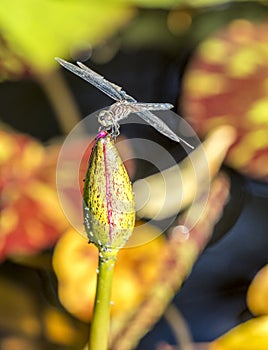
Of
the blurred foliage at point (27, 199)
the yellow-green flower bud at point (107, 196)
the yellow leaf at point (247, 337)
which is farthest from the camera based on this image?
the blurred foliage at point (27, 199)

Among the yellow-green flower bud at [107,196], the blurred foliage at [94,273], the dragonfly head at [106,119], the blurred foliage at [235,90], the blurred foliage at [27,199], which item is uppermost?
the dragonfly head at [106,119]

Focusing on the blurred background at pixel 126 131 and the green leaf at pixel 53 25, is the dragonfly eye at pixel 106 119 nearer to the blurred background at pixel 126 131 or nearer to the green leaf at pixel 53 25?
the blurred background at pixel 126 131

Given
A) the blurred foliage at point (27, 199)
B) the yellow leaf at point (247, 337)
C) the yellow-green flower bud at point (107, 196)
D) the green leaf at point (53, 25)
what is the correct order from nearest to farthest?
1. the yellow-green flower bud at point (107, 196)
2. the yellow leaf at point (247, 337)
3. the blurred foliage at point (27, 199)
4. the green leaf at point (53, 25)

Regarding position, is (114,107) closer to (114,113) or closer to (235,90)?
(114,113)

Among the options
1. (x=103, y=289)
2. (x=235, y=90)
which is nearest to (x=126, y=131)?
(x=235, y=90)

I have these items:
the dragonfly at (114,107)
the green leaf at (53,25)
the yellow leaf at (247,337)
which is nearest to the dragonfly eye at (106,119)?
the dragonfly at (114,107)

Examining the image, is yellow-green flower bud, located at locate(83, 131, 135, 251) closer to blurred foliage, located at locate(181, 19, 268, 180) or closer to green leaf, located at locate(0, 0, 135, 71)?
blurred foliage, located at locate(181, 19, 268, 180)
